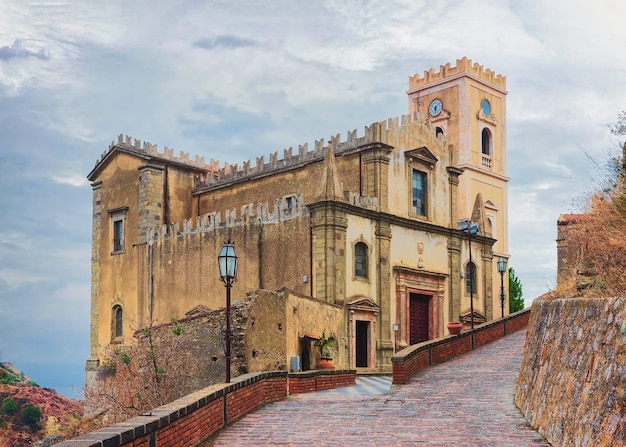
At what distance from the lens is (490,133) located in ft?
180

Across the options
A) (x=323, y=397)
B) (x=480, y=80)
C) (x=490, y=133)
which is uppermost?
(x=480, y=80)

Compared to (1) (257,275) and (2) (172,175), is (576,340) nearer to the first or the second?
(1) (257,275)

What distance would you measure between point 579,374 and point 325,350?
16582mm

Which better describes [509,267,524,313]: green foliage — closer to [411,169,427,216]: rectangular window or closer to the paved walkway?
[411,169,427,216]: rectangular window

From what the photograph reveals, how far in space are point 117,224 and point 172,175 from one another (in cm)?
377

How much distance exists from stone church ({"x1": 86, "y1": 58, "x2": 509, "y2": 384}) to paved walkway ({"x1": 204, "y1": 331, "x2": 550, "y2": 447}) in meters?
6.31

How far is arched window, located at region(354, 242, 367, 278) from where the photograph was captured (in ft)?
103

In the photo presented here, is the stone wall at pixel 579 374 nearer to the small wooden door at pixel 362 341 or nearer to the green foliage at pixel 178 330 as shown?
the green foliage at pixel 178 330

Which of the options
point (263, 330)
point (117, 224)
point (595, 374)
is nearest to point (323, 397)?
point (263, 330)

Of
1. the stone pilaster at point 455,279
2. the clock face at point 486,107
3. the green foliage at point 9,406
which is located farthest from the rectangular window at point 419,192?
the green foliage at point 9,406

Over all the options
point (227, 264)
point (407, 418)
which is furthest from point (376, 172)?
point (407, 418)

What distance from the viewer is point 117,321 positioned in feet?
128

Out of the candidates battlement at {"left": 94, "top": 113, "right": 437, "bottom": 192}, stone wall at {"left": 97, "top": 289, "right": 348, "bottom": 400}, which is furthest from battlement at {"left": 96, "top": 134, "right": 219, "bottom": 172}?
stone wall at {"left": 97, "top": 289, "right": 348, "bottom": 400}

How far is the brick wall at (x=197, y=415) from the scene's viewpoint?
Answer: 8727 mm
